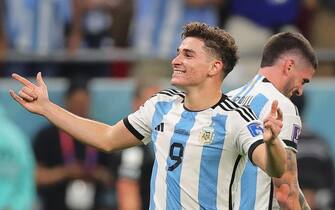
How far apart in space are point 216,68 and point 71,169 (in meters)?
4.65

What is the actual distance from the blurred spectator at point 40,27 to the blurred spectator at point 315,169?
2.35 metres

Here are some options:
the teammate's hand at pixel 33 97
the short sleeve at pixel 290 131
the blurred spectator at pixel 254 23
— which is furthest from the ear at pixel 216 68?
the blurred spectator at pixel 254 23

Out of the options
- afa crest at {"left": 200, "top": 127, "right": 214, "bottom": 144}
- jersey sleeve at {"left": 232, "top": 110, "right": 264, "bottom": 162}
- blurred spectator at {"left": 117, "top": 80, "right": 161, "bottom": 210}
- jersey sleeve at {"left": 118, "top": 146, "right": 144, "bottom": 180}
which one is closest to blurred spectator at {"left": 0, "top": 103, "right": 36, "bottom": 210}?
blurred spectator at {"left": 117, "top": 80, "right": 161, "bottom": 210}

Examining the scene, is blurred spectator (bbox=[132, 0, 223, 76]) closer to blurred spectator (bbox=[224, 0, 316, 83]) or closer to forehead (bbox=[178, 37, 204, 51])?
blurred spectator (bbox=[224, 0, 316, 83])

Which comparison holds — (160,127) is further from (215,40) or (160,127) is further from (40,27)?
(40,27)

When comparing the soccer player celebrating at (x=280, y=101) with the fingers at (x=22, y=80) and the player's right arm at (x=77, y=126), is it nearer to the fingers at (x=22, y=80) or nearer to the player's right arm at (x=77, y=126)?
the player's right arm at (x=77, y=126)

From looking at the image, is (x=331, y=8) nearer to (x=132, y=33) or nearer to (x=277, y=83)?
(x=132, y=33)

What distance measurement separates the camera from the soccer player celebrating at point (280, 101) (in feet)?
27.1

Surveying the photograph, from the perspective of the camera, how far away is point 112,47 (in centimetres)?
1362

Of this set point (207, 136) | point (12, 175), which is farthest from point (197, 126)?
point (12, 175)

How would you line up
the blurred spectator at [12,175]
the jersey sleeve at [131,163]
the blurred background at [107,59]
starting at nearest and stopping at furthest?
the blurred spectator at [12,175]
the jersey sleeve at [131,163]
the blurred background at [107,59]

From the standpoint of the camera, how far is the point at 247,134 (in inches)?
304

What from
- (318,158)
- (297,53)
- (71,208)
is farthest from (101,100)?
(297,53)

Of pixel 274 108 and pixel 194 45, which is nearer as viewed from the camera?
pixel 274 108
